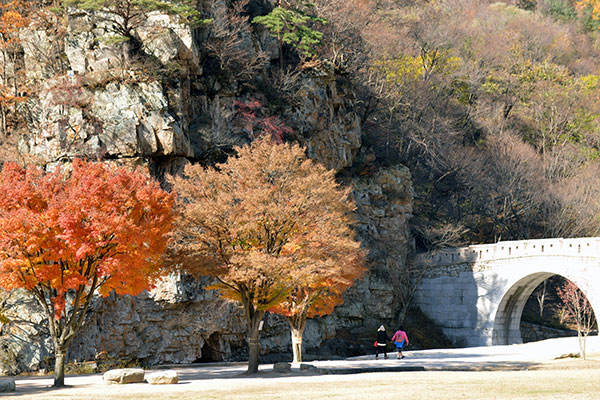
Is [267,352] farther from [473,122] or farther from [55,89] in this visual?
[473,122]

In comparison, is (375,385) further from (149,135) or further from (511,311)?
(511,311)

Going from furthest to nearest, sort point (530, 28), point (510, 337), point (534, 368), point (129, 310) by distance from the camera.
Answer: point (530, 28) → point (510, 337) → point (129, 310) → point (534, 368)

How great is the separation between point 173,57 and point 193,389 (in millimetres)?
19996

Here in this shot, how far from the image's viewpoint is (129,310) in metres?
31.5

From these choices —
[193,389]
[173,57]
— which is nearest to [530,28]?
[173,57]

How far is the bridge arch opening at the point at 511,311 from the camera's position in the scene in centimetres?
4156

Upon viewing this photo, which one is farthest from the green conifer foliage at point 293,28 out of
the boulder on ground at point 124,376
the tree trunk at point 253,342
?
the boulder on ground at point 124,376

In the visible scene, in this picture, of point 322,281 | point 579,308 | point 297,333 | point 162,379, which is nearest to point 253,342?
point 297,333

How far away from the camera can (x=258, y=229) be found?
25.2 metres

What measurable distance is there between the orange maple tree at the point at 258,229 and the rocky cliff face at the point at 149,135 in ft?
21.4

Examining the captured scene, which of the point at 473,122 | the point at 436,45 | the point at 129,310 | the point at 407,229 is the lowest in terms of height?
the point at 129,310

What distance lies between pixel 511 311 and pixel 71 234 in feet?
95.8

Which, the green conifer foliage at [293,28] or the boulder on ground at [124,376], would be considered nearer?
the boulder on ground at [124,376]

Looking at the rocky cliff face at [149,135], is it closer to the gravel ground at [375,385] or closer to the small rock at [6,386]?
the gravel ground at [375,385]
